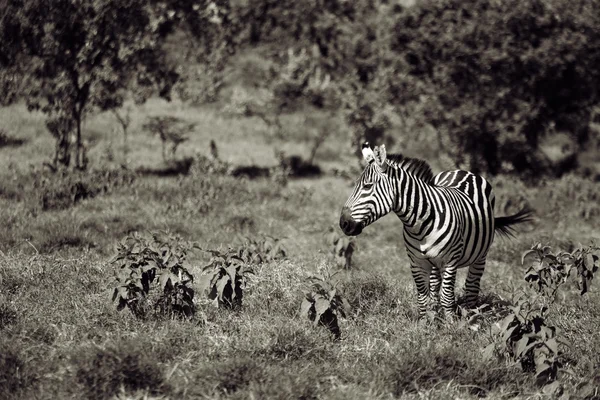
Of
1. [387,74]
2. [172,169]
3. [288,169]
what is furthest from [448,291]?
[387,74]

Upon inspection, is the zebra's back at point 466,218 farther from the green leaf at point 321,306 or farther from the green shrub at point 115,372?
the green shrub at point 115,372

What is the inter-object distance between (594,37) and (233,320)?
1402 cm

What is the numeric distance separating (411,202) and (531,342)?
167cm

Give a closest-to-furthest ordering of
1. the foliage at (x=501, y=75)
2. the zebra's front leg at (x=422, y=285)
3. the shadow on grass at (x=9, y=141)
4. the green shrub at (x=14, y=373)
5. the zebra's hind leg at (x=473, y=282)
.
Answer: the green shrub at (x=14, y=373) < the zebra's front leg at (x=422, y=285) < the zebra's hind leg at (x=473, y=282) < the shadow on grass at (x=9, y=141) < the foliage at (x=501, y=75)

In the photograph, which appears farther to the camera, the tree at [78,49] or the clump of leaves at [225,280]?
the tree at [78,49]

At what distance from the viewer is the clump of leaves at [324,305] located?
5992mm

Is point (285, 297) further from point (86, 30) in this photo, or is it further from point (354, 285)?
point (86, 30)

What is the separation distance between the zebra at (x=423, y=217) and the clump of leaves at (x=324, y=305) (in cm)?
58

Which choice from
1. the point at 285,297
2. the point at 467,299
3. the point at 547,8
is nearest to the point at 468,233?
the point at 467,299

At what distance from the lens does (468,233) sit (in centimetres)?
Answer: 722

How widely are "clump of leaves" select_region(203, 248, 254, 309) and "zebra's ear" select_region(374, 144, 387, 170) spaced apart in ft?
5.25

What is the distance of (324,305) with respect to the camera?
5.95m

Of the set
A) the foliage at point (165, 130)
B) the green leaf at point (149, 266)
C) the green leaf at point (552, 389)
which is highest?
the foliage at point (165, 130)

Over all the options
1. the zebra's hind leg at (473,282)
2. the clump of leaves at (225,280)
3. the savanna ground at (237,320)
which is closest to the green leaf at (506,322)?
the savanna ground at (237,320)
